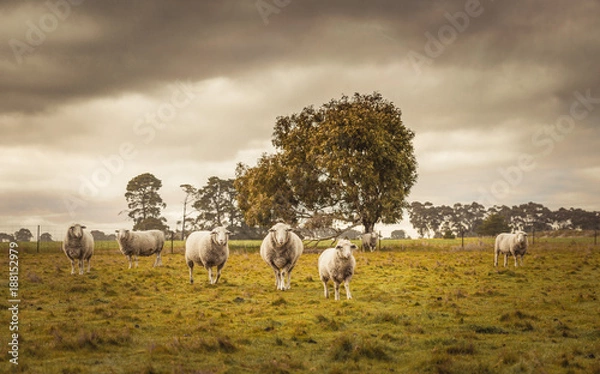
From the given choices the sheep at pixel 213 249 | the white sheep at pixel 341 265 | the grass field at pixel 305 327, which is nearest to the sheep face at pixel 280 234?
the grass field at pixel 305 327

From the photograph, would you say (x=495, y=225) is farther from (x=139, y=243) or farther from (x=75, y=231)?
(x=75, y=231)

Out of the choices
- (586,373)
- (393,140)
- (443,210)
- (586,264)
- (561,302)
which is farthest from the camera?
(443,210)

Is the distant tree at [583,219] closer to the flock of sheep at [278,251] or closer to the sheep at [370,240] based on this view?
the sheep at [370,240]

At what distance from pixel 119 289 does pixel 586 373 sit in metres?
15.2

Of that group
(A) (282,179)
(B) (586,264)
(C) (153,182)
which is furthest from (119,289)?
(C) (153,182)

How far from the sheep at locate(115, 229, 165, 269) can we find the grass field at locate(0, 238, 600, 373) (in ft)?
23.9

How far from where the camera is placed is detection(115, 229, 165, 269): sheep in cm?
2772

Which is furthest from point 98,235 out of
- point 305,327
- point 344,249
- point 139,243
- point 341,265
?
point 305,327

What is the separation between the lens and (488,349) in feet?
30.0

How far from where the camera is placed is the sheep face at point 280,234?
57.9ft

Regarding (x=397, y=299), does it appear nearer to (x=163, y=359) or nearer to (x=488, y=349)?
(x=488, y=349)

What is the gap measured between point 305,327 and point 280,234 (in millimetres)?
6996

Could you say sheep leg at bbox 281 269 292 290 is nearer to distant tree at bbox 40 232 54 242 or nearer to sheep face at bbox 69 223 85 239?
sheep face at bbox 69 223 85 239

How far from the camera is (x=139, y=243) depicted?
2836cm
